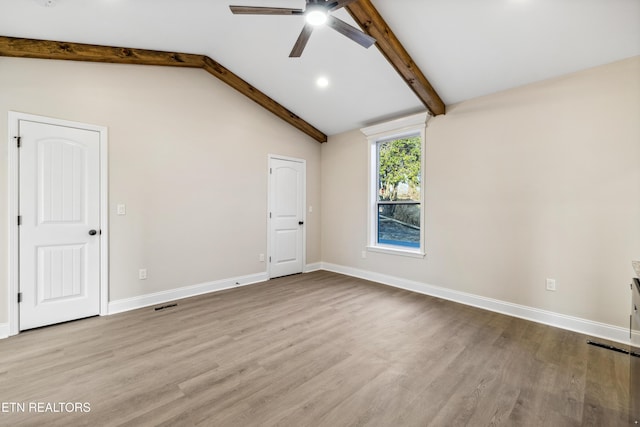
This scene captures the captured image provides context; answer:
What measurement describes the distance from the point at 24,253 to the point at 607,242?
5695mm

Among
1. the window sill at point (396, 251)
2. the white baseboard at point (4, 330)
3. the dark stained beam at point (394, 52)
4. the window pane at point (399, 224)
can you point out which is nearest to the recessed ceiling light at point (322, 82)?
the dark stained beam at point (394, 52)

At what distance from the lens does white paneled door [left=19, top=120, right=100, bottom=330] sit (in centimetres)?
267

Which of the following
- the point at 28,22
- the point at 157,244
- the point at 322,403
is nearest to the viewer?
the point at 322,403

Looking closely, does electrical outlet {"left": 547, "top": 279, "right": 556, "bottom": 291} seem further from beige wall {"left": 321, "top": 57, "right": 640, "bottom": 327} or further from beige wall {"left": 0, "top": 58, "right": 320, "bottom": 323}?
beige wall {"left": 0, "top": 58, "right": 320, "bottom": 323}

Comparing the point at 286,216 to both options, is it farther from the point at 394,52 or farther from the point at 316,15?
the point at 316,15

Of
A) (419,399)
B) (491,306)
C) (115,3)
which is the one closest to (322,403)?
(419,399)

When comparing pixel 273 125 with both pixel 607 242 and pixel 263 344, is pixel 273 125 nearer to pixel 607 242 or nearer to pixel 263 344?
pixel 263 344

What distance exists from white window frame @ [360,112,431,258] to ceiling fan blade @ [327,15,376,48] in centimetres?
188

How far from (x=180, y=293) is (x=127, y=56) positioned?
2978 millimetres

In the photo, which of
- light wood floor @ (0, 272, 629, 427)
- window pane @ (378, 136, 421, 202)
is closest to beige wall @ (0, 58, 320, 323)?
light wood floor @ (0, 272, 629, 427)

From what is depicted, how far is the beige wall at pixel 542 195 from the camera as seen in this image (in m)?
2.51

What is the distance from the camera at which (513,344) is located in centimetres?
244

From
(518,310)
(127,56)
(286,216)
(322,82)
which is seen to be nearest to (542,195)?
(518,310)

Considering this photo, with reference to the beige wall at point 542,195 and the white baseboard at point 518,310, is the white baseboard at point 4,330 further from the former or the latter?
the beige wall at point 542,195
